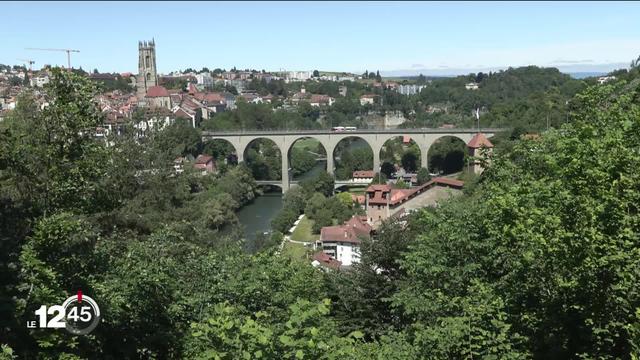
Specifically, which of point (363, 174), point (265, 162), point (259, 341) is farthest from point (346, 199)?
point (259, 341)

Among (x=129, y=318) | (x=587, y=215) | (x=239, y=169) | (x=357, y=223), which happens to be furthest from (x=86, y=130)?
(x=239, y=169)

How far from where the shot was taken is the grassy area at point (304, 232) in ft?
89.4

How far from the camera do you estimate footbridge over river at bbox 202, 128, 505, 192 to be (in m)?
43.0

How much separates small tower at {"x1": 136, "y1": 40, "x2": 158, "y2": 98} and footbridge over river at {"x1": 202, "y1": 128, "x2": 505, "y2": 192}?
67.5 feet

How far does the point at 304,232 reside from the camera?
28578 millimetres

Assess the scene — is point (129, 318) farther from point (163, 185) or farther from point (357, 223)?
point (357, 223)

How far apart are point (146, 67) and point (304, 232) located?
4114cm

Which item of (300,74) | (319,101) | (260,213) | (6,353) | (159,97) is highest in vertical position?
(300,74)

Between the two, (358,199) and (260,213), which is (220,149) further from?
(358,199)

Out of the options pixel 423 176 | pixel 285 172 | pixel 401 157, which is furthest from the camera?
pixel 401 157

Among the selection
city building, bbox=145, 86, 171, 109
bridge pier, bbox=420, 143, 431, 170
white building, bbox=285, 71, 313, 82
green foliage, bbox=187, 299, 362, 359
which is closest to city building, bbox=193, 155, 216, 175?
bridge pier, bbox=420, 143, 431, 170

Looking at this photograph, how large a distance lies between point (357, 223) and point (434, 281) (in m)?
18.6

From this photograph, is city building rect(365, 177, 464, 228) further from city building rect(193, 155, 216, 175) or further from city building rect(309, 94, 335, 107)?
city building rect(309, 94, 335, 107)

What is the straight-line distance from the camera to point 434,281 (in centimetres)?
734
